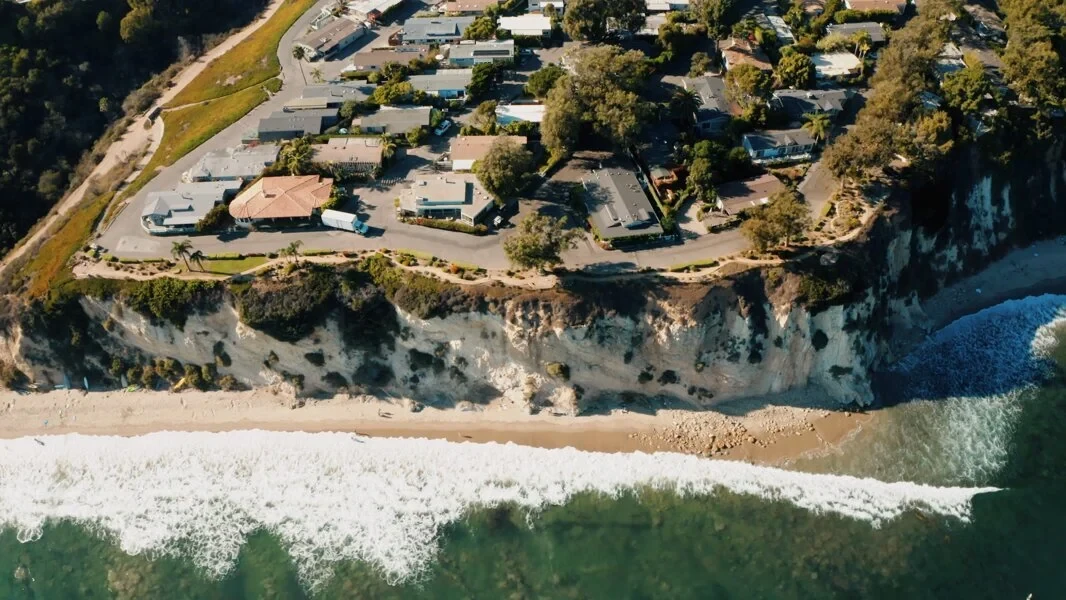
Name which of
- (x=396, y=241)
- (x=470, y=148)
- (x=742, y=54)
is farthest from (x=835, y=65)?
(x=396, y=241)

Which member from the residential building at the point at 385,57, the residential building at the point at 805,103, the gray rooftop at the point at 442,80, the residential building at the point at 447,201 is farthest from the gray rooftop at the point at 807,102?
the residential building at the point at 385,57

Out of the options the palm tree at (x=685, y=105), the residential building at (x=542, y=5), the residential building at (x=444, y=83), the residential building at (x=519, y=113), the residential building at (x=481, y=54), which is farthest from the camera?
the residential building at (x=542, y=5)

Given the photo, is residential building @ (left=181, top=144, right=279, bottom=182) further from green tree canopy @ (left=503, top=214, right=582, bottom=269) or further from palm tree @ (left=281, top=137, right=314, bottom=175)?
green tree canopy @ (left=503, top=214, right=582, bottom=269)

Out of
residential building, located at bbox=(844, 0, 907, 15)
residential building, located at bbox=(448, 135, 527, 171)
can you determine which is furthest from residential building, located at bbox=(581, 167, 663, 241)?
residential building, located at bbox=(844, 0, 907, 15)

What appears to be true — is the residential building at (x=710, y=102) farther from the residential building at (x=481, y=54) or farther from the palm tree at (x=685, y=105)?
the residential building at (x=481, y=54)

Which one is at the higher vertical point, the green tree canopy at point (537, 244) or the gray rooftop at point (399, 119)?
the gray rooftop at point (399, 119)
